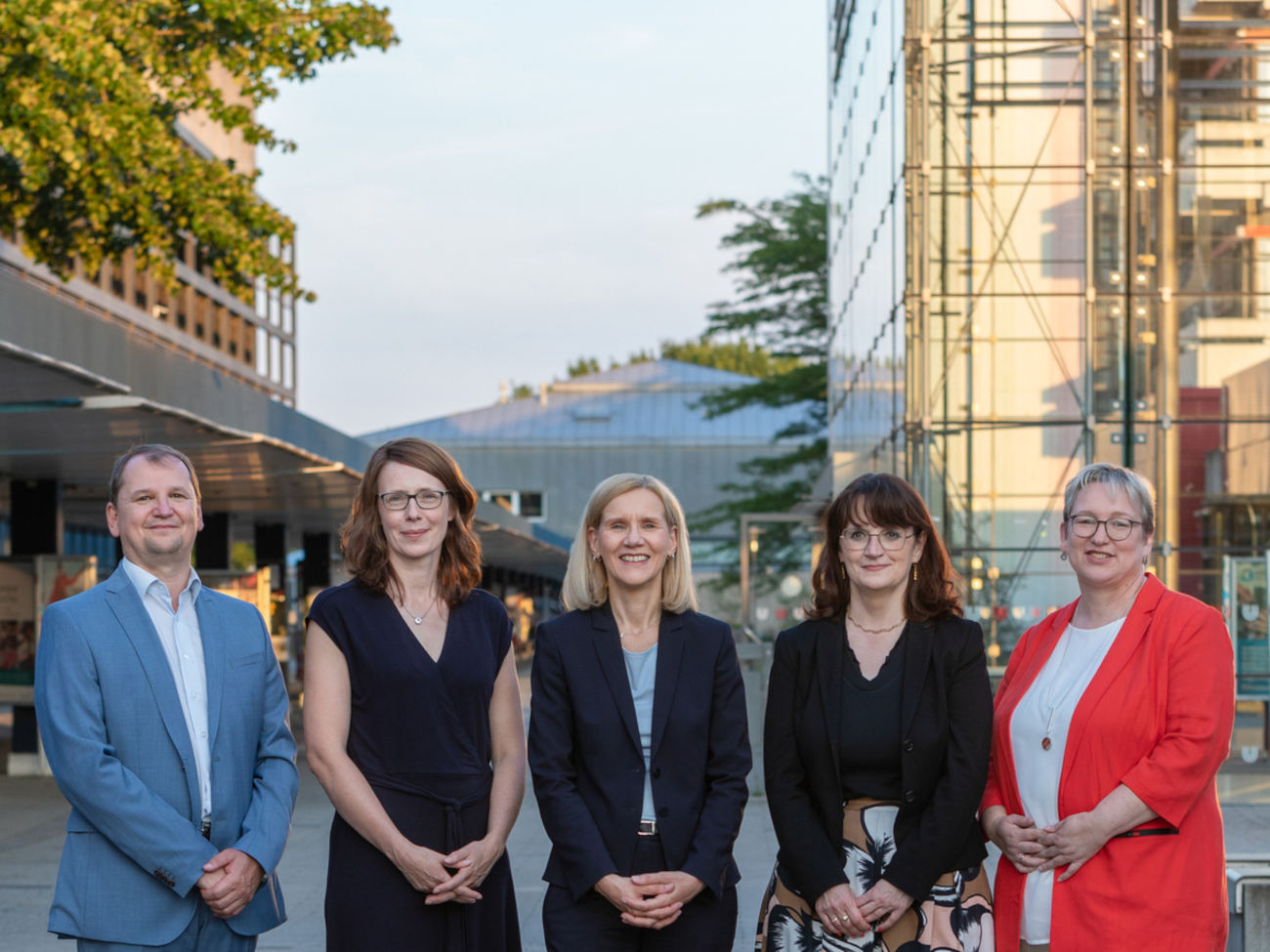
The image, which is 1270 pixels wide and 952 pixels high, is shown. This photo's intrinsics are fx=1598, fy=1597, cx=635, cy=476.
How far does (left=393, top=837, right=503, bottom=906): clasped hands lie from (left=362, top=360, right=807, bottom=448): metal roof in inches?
2263

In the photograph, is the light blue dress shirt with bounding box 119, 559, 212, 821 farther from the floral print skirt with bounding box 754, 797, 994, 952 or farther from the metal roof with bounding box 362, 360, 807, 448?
the metal roof with bounding box 362, 360, 807, 448

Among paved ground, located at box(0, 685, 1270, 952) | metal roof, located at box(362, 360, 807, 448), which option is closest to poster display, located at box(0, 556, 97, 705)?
paved ground, located at box(0, 685, 1270, 952)

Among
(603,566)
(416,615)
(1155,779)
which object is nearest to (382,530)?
(416,615)

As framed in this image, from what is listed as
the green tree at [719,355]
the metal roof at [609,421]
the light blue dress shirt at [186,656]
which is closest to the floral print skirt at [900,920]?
the light blue dress shirt at [186,656]

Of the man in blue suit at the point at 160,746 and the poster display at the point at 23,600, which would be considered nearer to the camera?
the man in blue suit at the point at 160,746

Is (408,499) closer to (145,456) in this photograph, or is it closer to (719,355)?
(145,456)

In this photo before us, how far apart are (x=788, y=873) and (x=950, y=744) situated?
1.90 feet

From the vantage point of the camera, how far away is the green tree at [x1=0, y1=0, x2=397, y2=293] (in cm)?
1400

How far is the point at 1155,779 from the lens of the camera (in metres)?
4.23

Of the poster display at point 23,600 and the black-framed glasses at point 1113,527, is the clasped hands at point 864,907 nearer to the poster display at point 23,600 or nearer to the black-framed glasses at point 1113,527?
the black-framed glasses at point 1113,527

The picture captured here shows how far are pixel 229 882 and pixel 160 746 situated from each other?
402 millimetres

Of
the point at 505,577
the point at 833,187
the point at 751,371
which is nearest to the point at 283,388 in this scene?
the point at 505,577

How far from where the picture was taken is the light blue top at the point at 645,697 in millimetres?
4355

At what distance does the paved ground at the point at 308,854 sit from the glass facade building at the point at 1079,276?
3598mm
